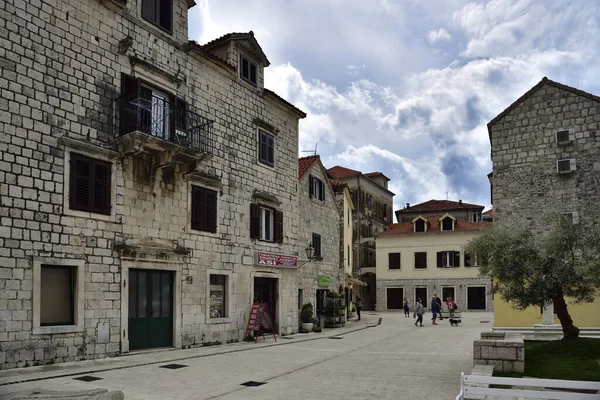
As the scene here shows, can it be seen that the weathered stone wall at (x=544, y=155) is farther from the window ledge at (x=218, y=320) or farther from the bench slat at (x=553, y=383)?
the bench slat at (x=553, y=383)

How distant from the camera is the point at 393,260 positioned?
168 feet

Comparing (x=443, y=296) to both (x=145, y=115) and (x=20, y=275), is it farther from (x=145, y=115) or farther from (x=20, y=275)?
(x=20, y=275)

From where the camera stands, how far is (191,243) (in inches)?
696

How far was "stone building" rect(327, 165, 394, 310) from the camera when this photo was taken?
55125mm

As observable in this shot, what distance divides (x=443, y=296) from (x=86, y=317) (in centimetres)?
4001

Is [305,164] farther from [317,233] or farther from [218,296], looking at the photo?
[218,296]

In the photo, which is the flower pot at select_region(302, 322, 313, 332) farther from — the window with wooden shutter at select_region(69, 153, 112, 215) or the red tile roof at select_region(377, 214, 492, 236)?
the red tile roof at select_region(377, 214, 492, 236)

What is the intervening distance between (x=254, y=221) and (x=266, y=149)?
3.21m

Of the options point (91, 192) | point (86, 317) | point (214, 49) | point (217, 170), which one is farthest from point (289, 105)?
point (86, 317)

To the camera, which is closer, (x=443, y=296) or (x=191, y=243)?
(x=191, y=243)

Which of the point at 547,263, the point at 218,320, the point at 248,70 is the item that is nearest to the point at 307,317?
the point at 218,320

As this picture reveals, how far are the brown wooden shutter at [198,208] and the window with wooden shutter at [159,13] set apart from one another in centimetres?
512

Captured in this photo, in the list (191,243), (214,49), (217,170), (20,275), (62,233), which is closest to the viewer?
(20,275)

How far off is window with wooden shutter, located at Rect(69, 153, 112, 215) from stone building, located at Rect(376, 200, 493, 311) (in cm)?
3835
